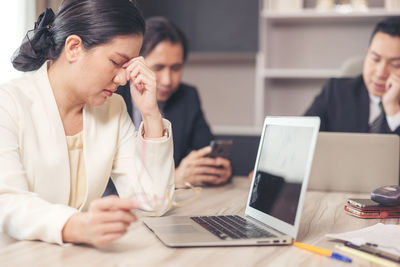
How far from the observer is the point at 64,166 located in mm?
1252

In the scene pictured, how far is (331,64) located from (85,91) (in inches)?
107

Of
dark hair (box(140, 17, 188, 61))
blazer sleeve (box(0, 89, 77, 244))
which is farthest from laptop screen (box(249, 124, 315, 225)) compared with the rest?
dark hair (box(140, 17, 188, 61))

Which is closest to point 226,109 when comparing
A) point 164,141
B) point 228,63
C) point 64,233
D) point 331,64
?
point 228,63

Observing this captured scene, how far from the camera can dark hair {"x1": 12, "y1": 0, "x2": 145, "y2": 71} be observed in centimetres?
125

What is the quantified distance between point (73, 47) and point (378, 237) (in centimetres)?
88

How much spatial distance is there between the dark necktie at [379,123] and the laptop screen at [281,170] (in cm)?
127

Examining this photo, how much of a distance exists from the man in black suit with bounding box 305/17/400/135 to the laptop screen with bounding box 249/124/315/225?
1282 millimetres

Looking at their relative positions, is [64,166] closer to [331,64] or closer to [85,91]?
[85,91]

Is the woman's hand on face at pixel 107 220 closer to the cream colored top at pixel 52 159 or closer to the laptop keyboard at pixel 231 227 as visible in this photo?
the cream colored top at pixel 52 159

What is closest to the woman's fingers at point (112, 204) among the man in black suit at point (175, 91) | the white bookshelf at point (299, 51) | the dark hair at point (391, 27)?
the man in black suit at point (175, 91)

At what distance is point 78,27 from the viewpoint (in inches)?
50.0

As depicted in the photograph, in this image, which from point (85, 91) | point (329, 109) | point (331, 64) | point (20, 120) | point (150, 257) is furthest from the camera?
point (331, 64)

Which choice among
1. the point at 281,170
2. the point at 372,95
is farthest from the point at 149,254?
the point at 372,95

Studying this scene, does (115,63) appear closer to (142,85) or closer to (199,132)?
(142,85)
